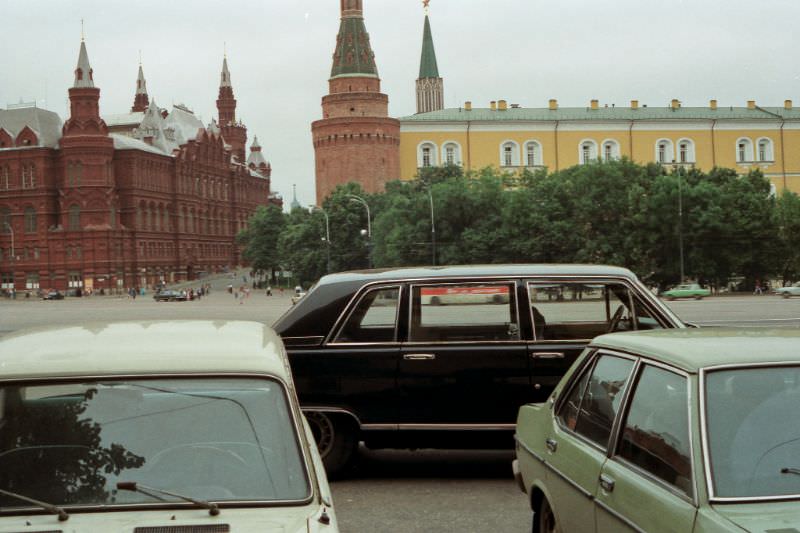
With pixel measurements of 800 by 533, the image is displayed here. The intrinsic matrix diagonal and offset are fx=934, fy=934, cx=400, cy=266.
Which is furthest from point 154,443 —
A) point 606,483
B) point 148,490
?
A: point 606,483


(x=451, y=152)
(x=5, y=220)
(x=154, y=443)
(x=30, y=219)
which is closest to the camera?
(x=154, y=443)

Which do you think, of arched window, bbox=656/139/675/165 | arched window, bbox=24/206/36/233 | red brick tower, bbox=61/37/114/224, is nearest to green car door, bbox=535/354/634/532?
red brick tower, bbox=61/37/114/224

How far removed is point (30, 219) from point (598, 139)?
63.6m

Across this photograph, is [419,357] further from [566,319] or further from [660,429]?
[660,429]

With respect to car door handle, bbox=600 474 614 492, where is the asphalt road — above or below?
below

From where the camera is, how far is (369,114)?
102 metres

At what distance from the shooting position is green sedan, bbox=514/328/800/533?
320 centimetres

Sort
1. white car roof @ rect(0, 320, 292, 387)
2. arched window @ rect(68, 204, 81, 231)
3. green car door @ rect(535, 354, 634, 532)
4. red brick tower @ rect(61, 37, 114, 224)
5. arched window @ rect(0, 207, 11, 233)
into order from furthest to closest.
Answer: arched window @ rect(0, 207, 11, 233)
arched window @ rect(68, 204, 81, 231)
red brick tower @ rect(61, 37, 114, 224)
green car door @ rect(535, 354, 634, 532)
white car roof @ rect(0, 320, 292, 387)

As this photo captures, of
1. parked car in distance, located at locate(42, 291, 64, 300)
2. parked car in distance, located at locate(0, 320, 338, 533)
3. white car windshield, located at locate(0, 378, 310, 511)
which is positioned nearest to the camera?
parked car in distance, located at locate(0, 320, 338, 533)

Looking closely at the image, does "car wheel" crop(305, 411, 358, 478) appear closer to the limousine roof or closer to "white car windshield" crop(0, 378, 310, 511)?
the limousine roof

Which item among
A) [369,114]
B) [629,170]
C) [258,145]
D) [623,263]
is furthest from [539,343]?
[258,145]

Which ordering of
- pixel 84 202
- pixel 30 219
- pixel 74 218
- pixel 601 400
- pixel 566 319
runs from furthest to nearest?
pixel 30 219
pixel 74 218
pixel 84 202
pixel 566 319
pixel 601 400

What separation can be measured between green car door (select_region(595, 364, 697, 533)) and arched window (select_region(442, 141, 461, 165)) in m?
103

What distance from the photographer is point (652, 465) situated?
3.70 meters
